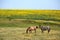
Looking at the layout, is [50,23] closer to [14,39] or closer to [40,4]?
[40,4]

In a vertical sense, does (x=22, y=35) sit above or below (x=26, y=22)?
below

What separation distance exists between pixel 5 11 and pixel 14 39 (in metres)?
0.33

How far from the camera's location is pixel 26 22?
136 cm

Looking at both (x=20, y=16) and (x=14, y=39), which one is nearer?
(x=14, y=39)

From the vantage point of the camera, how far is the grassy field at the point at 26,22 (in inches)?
51.7

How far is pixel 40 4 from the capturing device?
136cm

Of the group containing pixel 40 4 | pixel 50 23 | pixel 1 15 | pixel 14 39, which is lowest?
pixel 14 39

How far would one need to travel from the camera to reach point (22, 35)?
131 centimetres

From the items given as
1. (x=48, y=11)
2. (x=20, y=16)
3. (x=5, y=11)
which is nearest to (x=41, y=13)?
(x=48, y=11)

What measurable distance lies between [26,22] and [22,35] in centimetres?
15

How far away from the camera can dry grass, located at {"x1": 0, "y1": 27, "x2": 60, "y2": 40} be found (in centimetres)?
130

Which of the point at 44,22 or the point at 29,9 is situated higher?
the point at 29,9

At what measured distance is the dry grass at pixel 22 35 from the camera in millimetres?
1297

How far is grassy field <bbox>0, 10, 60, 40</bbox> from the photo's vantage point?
1313 mm
